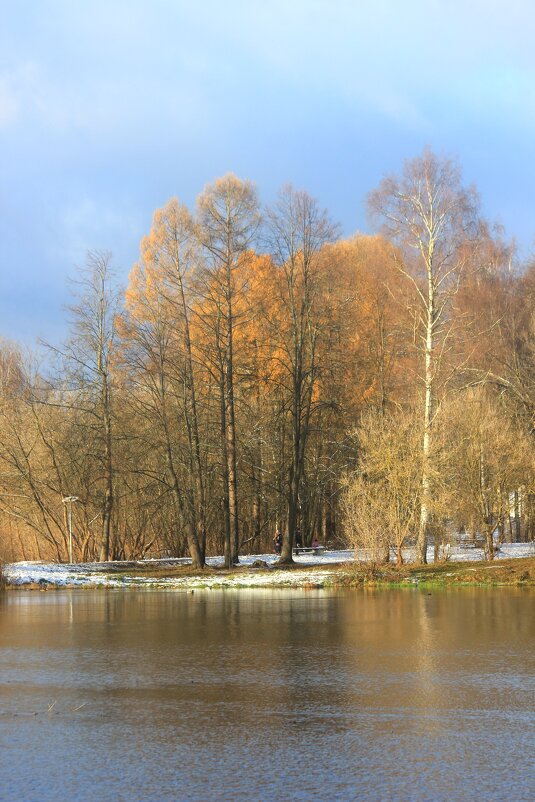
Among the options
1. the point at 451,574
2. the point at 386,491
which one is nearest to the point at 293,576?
the point at 386,491

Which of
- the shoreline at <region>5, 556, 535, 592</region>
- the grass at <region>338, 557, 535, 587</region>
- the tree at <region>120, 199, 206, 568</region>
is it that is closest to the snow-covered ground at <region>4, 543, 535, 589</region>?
the shoreline at <region>5, 556, 535, 592</region>

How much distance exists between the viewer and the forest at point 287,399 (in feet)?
110

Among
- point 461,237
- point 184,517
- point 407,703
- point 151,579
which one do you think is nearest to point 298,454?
point 184,517

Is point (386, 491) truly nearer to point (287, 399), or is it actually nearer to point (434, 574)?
point (434, 574)

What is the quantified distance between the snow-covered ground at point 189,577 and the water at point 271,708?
10549 millimetres

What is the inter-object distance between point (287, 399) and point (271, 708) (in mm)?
33783

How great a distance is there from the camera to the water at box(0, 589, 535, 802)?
766cm

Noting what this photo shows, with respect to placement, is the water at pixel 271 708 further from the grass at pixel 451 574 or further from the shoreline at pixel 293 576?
the shoreline at pixel 293 576

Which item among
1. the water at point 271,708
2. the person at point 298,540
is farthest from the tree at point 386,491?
the person at point 298,540

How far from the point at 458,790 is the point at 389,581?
21152mm

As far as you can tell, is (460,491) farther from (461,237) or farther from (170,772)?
(170,772)

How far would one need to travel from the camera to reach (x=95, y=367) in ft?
140

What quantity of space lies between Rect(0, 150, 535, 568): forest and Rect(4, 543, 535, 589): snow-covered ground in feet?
4.72

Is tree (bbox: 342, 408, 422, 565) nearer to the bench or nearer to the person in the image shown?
the bench
